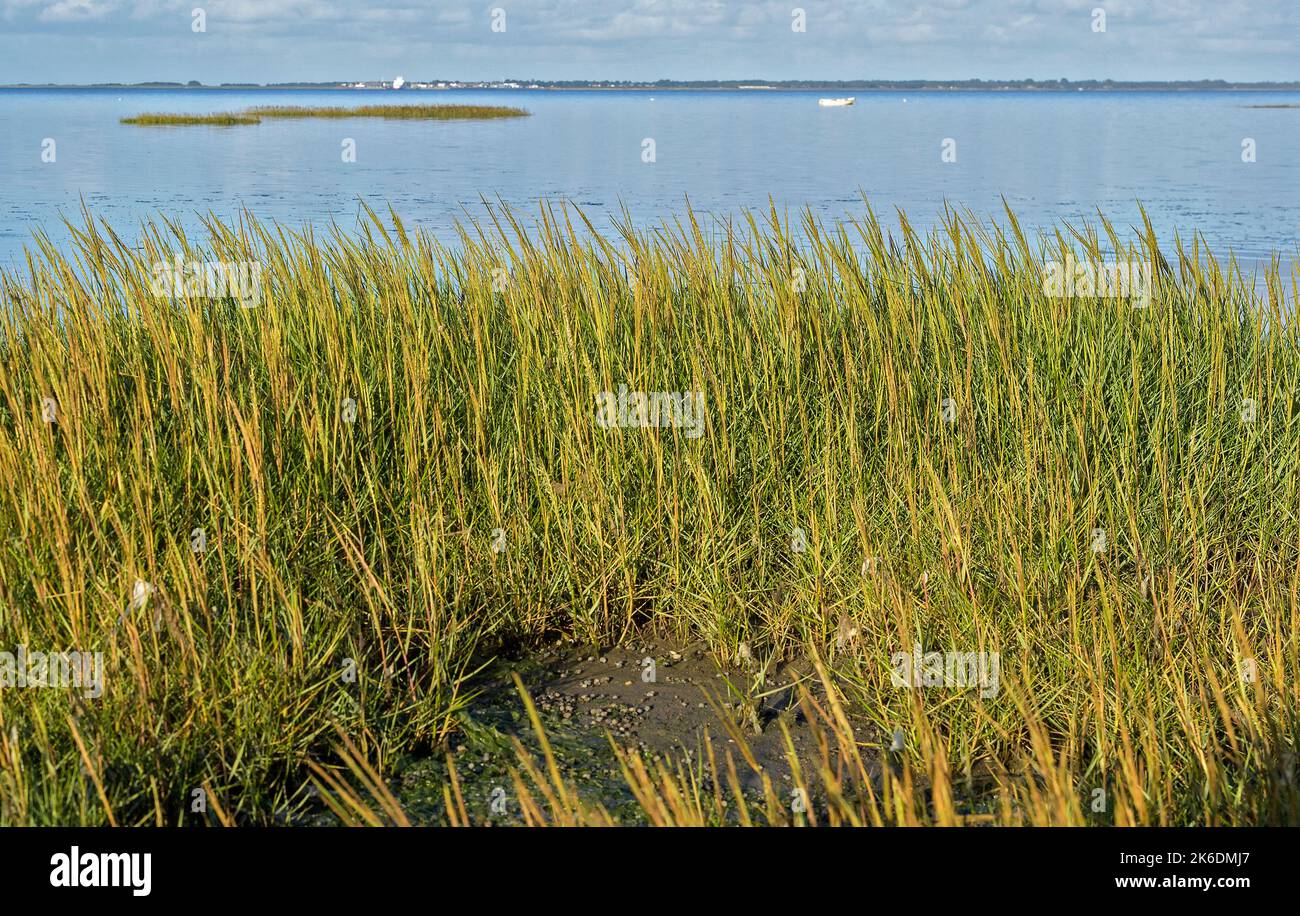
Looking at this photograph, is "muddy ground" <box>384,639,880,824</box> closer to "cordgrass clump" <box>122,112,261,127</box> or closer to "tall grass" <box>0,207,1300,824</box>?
"tall grass" <box>0,207,1300,824</box>

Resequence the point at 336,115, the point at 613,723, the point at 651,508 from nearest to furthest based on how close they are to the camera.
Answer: the point at 613,723, the point at 651,508, the point at 336,115

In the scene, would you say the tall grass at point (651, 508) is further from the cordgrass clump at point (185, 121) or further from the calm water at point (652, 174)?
the cordgrass clump at point (185, 121)

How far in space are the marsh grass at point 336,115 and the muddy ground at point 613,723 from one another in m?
47.8

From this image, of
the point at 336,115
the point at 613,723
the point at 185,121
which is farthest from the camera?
the point at 336,115

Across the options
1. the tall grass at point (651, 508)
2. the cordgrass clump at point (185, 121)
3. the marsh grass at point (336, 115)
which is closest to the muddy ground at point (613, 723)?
the tall grass at point (651, 508)

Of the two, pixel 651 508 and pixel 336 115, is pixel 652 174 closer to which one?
pixel 651 508

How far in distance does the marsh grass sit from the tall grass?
46551 millimetres

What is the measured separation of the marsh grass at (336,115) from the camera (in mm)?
46459

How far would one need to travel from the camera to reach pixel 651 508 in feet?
12.3

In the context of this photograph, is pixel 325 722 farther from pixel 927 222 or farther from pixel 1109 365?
pixel 927 222

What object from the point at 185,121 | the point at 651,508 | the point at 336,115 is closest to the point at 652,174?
the point at 651,508

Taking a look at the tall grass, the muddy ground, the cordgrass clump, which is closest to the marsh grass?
the cordgrass clump

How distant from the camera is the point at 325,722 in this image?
274 cm

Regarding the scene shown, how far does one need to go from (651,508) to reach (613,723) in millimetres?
777
